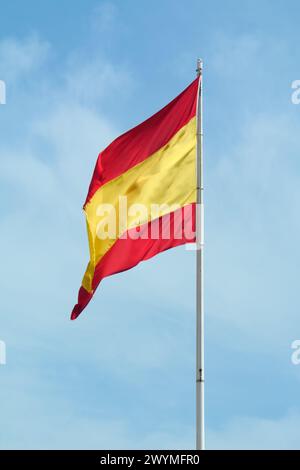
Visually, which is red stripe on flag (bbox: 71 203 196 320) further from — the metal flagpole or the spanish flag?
the metal flagpole

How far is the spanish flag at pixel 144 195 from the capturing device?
25.6 metres

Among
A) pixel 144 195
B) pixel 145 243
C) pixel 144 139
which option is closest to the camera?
pixel 145 243

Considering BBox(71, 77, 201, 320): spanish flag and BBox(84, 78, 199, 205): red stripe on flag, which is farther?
BBox(84, 78, 199, 205): red stripe on flag

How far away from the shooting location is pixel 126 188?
26.8 m

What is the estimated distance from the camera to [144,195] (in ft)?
86.4

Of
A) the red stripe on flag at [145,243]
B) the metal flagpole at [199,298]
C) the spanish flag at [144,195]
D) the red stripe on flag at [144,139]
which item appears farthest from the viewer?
the red stripe on flag at [144,139]

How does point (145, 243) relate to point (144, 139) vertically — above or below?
below

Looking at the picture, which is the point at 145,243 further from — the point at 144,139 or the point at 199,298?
the point at 144,139

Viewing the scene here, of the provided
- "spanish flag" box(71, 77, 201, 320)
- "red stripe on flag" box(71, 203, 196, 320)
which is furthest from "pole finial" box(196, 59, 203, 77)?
"red stripe on flag" box(71, 203, 196, 320)

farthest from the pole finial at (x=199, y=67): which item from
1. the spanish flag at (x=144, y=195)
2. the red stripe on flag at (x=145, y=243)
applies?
the red stripe on flag at (x=145, y=243)

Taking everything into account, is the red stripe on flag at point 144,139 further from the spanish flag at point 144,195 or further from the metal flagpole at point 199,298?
the metal flagpole at point 199,298

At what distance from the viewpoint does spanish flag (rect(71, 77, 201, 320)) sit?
25594 mm

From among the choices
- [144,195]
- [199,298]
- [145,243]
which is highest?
[144,195]

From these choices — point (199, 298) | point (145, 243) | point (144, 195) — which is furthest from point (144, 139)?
point (199, 298)
